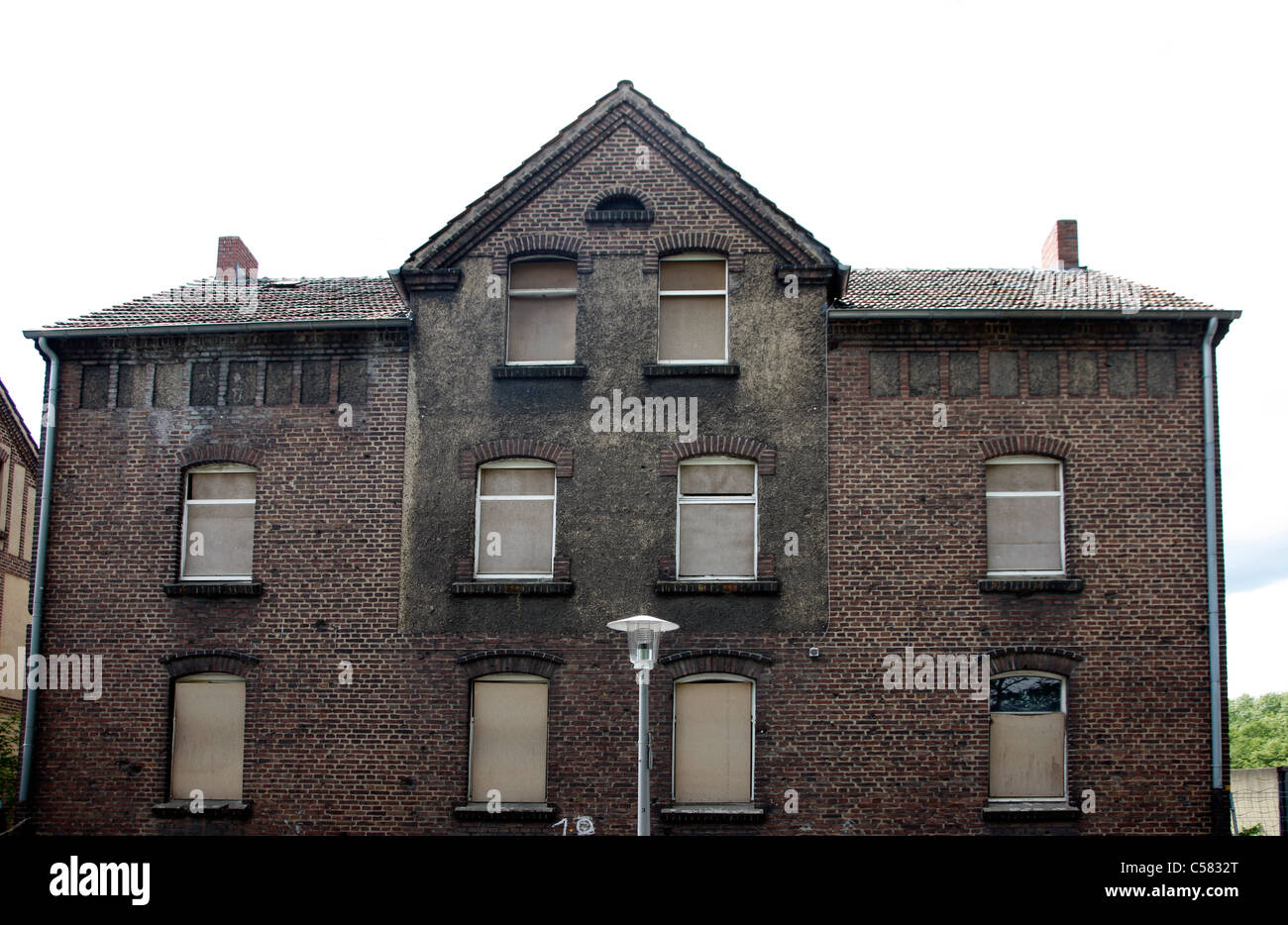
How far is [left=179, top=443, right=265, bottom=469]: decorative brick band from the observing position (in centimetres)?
1767

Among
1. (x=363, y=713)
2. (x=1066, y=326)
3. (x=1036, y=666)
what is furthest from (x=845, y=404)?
(x=363, y=713)

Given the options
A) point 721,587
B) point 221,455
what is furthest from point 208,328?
point 721,587

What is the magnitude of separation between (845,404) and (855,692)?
400 cm

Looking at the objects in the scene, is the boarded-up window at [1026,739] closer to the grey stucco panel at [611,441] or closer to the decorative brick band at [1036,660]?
the decorative brick band at [1036,660]

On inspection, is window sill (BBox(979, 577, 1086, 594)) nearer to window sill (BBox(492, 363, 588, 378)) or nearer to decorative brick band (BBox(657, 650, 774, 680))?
decorative brick band (BBox(657, 650, 774, 680))

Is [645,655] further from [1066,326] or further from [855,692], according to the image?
[1066,326]

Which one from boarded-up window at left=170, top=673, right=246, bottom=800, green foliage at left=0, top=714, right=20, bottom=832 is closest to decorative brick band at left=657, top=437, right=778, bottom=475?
boarded-up window at left=170, top=673, right=246, bottom=800

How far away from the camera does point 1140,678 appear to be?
1641cm

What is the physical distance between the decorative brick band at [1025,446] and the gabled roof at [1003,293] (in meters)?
1.78

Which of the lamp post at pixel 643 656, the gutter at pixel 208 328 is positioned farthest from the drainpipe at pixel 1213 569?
the gutter at pixel 208 328

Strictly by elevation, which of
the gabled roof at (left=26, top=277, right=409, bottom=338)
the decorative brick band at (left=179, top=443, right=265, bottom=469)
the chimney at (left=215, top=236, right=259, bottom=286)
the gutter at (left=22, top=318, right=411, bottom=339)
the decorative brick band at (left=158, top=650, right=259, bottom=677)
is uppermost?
the chimney at (left=215, top=236, right=259, bottom=286)

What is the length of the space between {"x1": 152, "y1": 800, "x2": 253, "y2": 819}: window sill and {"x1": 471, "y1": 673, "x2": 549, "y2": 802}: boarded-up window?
10.2 feet

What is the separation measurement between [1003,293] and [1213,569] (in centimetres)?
493
